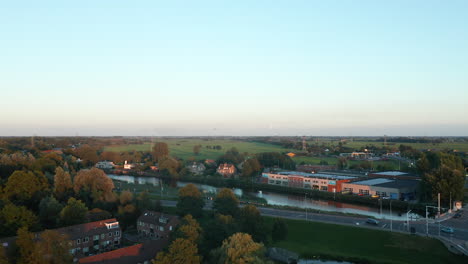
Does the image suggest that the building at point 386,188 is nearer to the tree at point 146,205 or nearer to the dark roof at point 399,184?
the dark roof at point 399,184

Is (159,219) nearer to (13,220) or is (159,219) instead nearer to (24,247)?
(13,220)

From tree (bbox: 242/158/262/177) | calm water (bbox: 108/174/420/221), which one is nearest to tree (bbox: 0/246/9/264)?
calm water (bbox: 108/174/420/221)

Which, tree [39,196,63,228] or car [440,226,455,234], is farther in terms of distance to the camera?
tree [39,196,63,228]

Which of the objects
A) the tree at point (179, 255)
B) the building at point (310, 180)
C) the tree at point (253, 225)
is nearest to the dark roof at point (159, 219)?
the tree at point (253, 225)

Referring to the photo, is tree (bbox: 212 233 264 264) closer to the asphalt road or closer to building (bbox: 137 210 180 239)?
building (bbox: 137 210 180 239)

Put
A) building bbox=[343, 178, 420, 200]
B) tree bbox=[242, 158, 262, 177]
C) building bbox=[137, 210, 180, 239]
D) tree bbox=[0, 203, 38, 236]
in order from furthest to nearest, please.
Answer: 1. tree bbox=[242, 158, 262, 177]
2. building bbox=[343, 178, 420, 200]
3. building bbox=[137, 210, 180, 239]
4. tree bbox=[0, 203, 38, 236]
